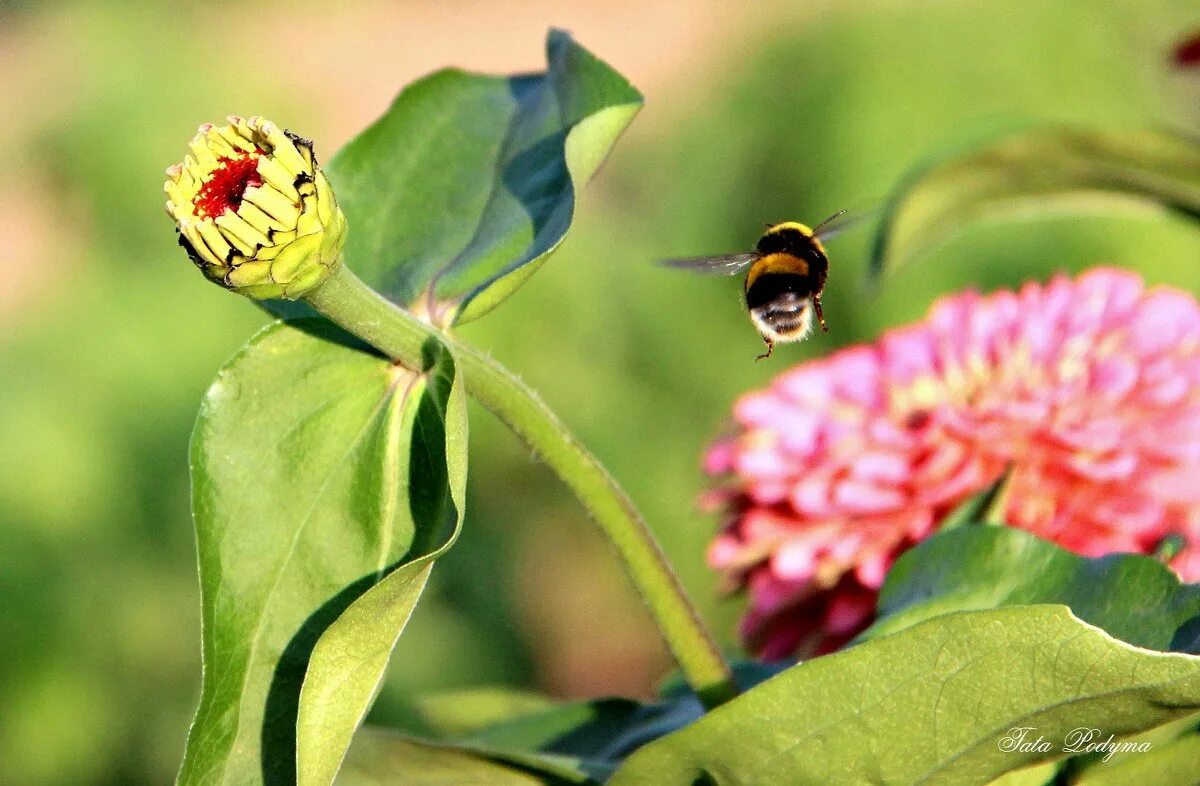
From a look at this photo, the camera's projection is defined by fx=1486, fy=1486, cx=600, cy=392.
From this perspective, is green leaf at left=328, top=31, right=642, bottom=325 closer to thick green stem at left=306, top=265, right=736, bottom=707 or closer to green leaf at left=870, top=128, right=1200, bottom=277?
thick green stem at left=306, top=265, right=736, bottom=707

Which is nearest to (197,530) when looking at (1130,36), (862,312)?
(862,312)

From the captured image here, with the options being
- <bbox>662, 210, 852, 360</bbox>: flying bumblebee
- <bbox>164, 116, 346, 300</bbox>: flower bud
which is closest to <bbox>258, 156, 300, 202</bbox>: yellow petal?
<bbox>164, 116, 346, 300</bbox>: flower bud

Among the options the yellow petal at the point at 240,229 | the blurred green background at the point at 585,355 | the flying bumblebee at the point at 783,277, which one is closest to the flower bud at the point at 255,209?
the yellow petal at the point at 240,229

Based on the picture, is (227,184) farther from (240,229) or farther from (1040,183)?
(1040,183)

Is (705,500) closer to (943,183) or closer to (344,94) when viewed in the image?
(943,183)

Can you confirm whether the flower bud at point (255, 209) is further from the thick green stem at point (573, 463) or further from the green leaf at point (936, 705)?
the green leaf at point (936, 705)

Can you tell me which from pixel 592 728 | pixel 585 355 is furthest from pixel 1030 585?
pixel 585 355

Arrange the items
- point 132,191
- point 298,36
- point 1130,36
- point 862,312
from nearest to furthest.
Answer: point 862,312, point 1130,36, point 132,191, point 298,36
